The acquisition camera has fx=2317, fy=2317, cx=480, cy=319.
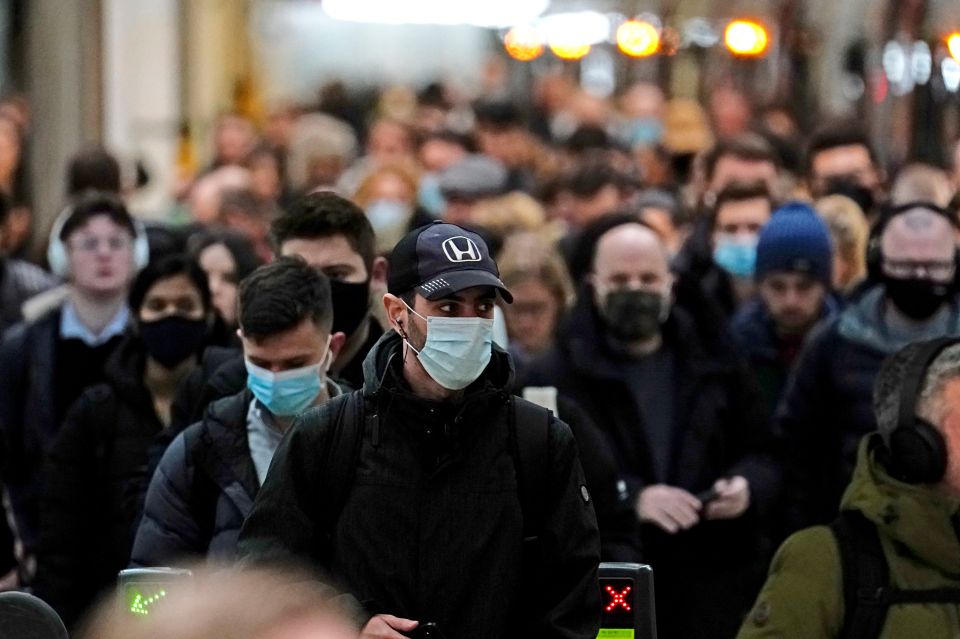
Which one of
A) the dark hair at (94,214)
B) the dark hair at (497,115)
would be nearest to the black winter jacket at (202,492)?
the dark hair at (94,214)

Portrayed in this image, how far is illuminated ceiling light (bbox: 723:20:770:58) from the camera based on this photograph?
25.5 metres

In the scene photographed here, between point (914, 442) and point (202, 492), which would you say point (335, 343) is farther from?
point (914, 442)

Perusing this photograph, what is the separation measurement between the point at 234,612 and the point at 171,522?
3342 millimetres

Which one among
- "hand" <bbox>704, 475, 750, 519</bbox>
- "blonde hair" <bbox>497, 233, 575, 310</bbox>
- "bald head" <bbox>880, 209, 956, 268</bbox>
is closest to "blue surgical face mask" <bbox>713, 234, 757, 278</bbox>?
"blonde hair" <bbox>497, 233, 575, 310</bbox>

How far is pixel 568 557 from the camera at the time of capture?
5242 millimetres

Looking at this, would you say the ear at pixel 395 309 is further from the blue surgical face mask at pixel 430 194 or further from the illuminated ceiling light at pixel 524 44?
the illuminated ceiling light at pixel 524 44

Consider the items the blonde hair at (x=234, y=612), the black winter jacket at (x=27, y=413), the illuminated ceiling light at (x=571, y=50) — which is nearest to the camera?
the blonde hair at (x=234, y=612)

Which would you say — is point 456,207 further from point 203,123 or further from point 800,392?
point 203,123

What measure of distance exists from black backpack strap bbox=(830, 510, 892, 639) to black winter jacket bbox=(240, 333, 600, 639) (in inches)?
22.6

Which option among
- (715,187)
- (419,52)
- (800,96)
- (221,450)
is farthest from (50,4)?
(419,52)

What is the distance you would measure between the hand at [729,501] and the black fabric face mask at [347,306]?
1.66m

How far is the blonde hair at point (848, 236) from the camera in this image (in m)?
11.0

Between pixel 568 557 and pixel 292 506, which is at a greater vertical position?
pixel 292 506

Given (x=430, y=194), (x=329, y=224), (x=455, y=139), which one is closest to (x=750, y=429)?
(x=329, y=224)
